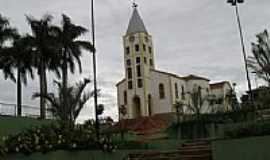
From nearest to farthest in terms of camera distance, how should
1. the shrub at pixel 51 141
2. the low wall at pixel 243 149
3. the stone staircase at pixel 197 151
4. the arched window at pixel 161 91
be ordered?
the low wall at pixel 243 149 → the shrub at pixel 51 141 → the stone staircase at pixel 197 151 → the arched window at pixel 161 91

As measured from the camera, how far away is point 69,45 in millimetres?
36500

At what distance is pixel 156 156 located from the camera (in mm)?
17109

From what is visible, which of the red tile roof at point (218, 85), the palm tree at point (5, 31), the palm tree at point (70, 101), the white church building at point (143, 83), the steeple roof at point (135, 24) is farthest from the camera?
the red tile roof at point (218, 85)

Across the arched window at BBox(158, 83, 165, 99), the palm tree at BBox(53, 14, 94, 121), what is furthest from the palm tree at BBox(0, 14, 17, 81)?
the arched window at BBox(158, 83, 165, 99)

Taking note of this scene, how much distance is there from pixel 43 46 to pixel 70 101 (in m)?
9.45

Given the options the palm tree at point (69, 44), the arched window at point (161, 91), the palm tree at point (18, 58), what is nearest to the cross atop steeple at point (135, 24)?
the arched window at point (161, 91)

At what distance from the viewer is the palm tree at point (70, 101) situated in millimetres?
25484

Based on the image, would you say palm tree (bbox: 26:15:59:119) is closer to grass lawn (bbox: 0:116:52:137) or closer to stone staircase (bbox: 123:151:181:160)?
grass lawn (bbox: 0:116:52:137)

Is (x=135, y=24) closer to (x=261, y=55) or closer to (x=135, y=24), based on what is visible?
(x=135, y=24)

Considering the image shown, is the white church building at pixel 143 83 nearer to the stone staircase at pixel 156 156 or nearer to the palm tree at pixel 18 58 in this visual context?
the palm tree at pixel 18 58

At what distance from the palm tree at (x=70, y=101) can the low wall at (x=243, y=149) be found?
40.6 ft

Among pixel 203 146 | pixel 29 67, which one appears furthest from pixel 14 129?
pixel 29 67

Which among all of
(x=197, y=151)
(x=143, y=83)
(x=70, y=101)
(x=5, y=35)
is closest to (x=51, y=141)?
(x=197, y=151)

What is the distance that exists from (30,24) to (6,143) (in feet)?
65.4
